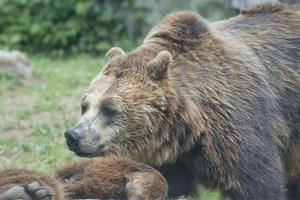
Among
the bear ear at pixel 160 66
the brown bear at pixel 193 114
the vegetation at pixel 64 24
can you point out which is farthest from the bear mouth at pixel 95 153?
the vegetation at pixel 64 24

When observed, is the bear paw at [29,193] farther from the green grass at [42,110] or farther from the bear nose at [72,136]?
the green grass at [42,110]

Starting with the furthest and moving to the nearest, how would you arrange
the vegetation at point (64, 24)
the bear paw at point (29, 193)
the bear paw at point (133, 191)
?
the vegetation at point (64, 24) < the bear paw at point (133, 191) < the bear paw at point (29, 193)

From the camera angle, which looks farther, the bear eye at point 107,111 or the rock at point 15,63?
the rock at point 15,63

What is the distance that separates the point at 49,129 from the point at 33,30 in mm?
6484

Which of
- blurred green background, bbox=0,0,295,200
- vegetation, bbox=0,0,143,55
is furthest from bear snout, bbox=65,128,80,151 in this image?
vegetation, bbox=0,0,143,55

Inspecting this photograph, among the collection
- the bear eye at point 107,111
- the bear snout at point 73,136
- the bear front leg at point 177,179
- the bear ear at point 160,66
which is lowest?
the bear front leg at point 177,179

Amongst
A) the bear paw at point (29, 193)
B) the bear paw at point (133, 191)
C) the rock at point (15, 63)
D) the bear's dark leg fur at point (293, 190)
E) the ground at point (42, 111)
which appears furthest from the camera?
the rock at point (15, 63)

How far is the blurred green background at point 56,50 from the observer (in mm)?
9789

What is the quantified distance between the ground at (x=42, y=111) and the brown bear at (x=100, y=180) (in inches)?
32.8

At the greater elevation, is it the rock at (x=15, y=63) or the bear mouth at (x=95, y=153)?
the bear mouth at (x=95, y=153)

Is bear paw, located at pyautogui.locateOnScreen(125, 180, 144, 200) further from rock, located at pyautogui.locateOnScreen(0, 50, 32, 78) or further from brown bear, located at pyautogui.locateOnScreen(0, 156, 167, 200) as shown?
rock, located at pyautogui.locateOnScreen(0, 50, 32, 78)

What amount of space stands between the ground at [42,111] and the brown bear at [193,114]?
1.59ft

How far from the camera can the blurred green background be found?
32.1ft

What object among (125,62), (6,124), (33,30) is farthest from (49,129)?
(33,30)
